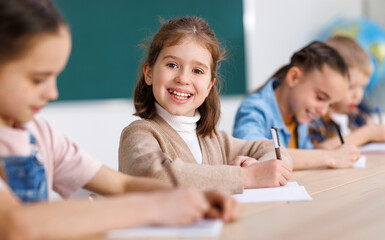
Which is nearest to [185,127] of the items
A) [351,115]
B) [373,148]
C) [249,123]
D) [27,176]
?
[249,123]

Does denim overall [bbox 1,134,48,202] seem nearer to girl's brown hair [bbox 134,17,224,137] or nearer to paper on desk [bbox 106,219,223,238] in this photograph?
paper on desk [bbox 106,219,223,238]

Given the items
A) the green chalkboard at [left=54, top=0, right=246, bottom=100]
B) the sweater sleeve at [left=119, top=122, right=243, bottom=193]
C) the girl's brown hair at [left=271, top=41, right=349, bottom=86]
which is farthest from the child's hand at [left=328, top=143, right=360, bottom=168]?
the green chalkboard at [left=54, top=0, right=246, bottom=100]

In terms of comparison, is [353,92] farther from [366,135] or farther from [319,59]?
[319,59]

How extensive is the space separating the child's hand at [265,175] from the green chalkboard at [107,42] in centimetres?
205

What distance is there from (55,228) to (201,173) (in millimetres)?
502

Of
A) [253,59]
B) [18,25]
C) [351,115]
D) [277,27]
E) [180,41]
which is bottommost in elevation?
[351,115]

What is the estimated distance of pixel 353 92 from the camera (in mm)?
2705

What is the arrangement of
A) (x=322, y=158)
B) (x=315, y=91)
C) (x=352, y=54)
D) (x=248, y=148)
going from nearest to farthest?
(x=248, y=148)
(x=322, y=158)
(x=315, y=91)
(x=352, y=54)

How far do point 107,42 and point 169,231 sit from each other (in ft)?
9.72

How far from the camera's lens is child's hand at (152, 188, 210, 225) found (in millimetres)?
705

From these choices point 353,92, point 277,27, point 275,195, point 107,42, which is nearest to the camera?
point 275,195

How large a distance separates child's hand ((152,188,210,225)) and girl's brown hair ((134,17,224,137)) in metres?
0.64

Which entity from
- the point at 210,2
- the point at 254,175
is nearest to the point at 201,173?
the point at 254,175

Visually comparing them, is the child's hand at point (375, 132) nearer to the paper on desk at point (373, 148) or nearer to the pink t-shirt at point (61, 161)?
the paper on desk at point (373, 148)
